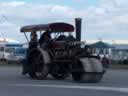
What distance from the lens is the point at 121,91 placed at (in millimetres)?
17094

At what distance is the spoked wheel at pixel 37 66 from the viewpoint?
79.8 ft

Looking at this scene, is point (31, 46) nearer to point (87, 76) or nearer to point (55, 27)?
point (55, 27)

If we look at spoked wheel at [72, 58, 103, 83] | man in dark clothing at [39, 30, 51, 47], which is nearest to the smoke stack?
man in dark clothing at [39, 30, 51, 47]

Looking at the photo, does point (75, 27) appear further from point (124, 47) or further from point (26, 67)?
point (124, 47)

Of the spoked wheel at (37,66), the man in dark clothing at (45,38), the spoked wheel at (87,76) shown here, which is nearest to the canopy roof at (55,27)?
the man in dark clothing at (45,38)

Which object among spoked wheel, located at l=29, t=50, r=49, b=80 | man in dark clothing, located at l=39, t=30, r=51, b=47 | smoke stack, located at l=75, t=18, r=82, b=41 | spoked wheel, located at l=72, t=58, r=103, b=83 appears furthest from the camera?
man in dark clothing, located at l=39, t=30, r=51, b=47

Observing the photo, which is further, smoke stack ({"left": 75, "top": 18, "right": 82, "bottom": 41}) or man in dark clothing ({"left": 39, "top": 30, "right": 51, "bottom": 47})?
man in dark clothing ({"left": 39, "top": 30, "right": 51, "bottom": 47})

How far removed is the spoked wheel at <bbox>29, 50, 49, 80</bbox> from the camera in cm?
2433

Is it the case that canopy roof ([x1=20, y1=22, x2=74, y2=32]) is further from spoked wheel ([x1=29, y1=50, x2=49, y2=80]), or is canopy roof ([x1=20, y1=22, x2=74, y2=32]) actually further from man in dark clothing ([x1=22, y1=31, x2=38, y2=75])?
spoked wheel ([x1=29, y1=50, x2=49, y2=80])

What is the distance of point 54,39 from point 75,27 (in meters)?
1.19

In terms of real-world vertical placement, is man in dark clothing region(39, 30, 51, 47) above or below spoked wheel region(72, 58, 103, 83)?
above

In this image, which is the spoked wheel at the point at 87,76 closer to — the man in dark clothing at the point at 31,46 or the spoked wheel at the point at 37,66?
the spoked wheel at the point at 37,66

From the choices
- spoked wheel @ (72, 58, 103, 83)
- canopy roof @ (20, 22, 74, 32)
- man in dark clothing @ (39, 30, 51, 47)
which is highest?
canopy roof @ (20, 22, 74, 32)

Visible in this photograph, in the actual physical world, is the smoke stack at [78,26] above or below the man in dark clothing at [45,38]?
above
